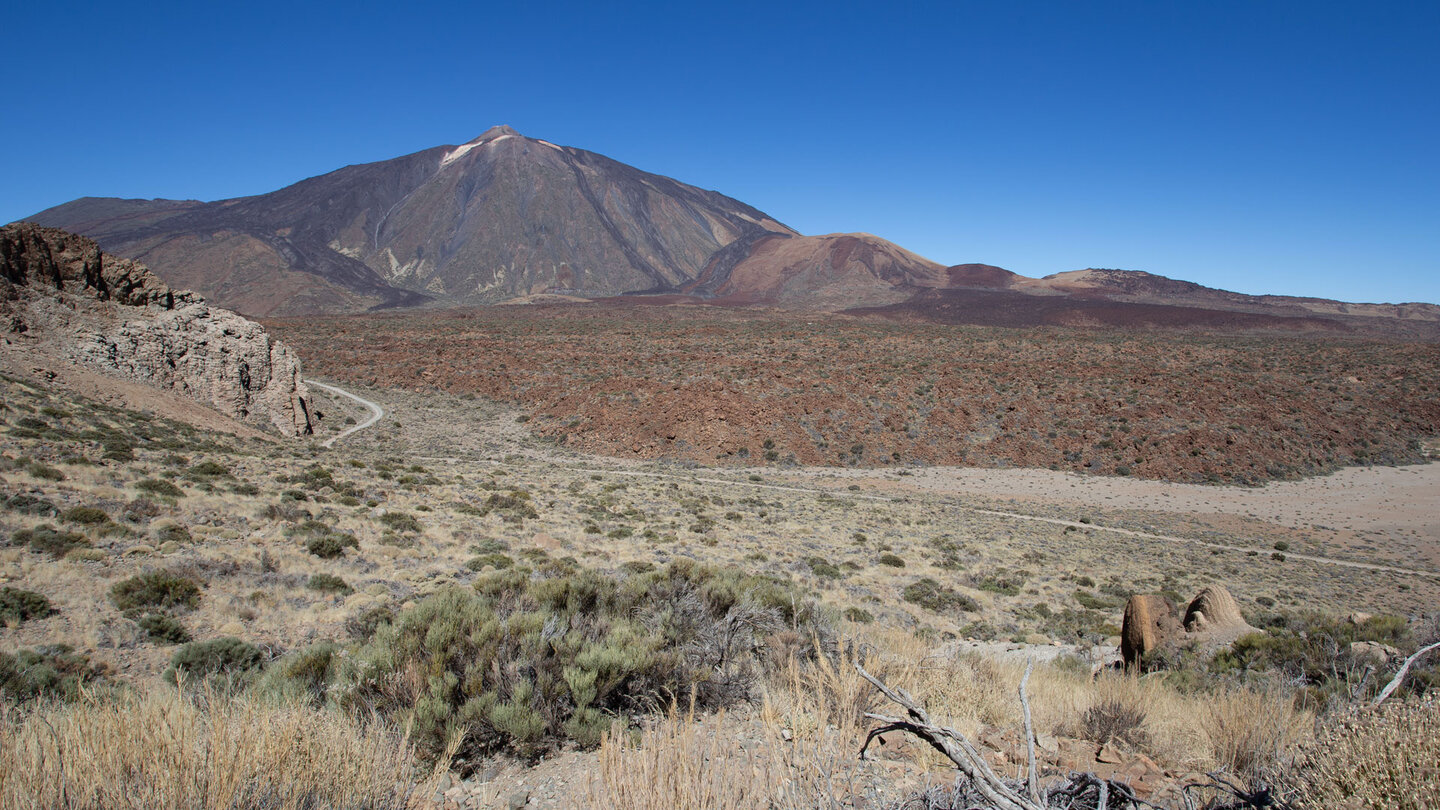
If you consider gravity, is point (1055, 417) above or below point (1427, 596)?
above

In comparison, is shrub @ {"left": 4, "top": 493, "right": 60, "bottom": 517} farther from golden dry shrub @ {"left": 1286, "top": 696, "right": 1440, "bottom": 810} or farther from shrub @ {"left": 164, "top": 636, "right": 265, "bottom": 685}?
golden dry shrub @ {"left": 1286, "top": 696, "right": 1440, "bottom": 810}

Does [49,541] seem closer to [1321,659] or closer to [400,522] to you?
[400,522]

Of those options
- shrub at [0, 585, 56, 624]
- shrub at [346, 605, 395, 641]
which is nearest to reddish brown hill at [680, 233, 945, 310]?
shrub at [346, 605, 395, 641]

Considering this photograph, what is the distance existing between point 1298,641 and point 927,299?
89.2 m

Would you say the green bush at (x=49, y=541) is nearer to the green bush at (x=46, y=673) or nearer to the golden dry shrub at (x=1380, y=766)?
the green bush at (x=46, y=673)

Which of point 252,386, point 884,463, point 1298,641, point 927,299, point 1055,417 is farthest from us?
point 927,299

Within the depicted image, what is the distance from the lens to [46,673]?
4.43m

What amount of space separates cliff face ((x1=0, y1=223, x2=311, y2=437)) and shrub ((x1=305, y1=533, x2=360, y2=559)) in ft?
44.2

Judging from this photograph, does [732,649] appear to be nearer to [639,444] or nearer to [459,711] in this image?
[459,711]

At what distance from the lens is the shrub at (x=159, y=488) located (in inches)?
358

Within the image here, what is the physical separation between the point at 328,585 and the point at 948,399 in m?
26.8

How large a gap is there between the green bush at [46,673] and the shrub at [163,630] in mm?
548

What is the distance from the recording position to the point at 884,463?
987 inches

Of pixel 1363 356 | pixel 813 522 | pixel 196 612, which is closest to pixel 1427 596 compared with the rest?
pixel 813 522
